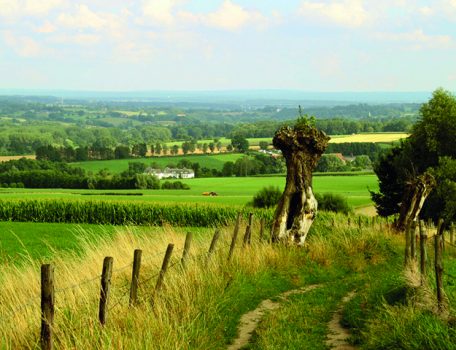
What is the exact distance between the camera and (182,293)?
11625mm

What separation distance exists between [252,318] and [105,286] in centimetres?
410

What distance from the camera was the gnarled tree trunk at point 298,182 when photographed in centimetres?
2025

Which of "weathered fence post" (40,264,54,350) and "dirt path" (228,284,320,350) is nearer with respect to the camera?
"weathered fence post" (40,264,54,350)

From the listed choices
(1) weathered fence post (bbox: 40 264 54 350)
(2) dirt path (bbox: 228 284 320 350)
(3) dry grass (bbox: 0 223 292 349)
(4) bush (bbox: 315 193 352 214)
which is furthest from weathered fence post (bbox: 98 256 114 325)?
(4) bush (bbox: 315 193 352 214)

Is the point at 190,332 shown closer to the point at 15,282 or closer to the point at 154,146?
the point at 15,282

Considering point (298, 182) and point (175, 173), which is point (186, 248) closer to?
point (298, 182)

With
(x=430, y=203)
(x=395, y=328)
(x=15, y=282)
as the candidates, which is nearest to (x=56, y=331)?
(x=15, y=282)

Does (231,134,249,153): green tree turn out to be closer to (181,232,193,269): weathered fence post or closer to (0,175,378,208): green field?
(0,175,378,208): green field

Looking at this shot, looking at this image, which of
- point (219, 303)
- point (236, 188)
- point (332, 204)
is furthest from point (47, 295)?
point (236, 188)

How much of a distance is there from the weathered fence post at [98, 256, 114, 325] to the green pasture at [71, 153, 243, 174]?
116 m

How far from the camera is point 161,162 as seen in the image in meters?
141

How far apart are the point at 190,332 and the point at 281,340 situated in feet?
4.69

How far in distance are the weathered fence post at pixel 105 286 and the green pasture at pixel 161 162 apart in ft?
379

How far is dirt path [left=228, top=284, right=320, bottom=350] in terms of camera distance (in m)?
10.6
